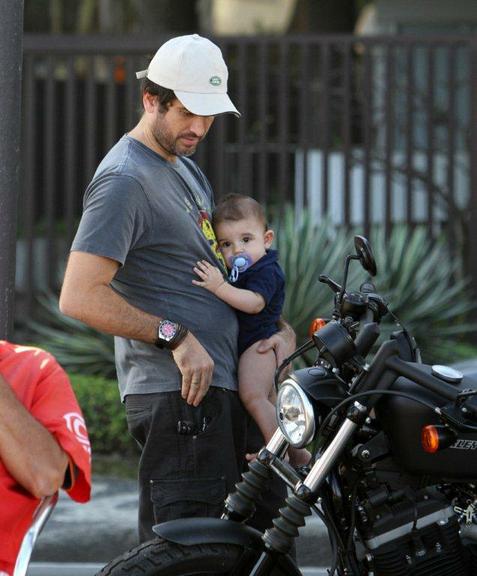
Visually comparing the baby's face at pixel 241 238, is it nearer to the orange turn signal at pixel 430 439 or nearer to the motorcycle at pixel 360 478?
the motorcycle at pixel 360 478

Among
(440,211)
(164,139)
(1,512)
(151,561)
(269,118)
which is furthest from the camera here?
(269,118)

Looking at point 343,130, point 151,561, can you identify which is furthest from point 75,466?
point 343,130

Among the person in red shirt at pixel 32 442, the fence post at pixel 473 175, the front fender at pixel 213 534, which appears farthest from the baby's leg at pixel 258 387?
the fence post at pixel 473 175

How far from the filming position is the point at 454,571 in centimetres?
378

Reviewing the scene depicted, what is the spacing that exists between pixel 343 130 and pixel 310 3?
852cm

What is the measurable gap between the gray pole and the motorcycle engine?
58.3 inches

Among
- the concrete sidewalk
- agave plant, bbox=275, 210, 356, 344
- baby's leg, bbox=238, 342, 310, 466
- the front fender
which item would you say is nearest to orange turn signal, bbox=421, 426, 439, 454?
the front fender

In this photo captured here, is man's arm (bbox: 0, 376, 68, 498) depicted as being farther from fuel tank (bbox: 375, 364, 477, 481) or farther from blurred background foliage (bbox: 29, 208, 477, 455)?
blurred background foliage (bbox: 29, 208, 477, 455)

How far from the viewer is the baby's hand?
422 cm

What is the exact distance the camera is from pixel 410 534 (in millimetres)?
3742

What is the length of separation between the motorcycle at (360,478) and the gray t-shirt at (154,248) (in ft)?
1.71

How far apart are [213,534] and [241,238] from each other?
110 cm

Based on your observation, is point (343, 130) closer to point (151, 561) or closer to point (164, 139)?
point (164, 139)

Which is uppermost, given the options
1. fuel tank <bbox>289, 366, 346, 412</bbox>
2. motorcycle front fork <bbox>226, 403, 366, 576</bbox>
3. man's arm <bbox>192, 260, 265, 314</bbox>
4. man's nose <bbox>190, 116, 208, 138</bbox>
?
man's nose <bbox>190, 116, 208, 138</bbox>
